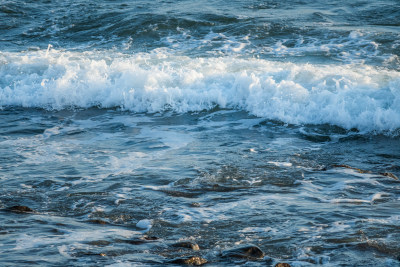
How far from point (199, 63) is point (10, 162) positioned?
5435 millimetres

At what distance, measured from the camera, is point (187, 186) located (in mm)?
5031

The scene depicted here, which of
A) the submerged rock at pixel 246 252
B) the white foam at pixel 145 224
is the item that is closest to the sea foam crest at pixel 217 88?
the white foam at pixel 145 224

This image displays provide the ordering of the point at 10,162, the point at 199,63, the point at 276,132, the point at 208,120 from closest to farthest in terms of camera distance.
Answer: the point at 10,162, the point at 276,132, the point at 208,120, the point at 199,63

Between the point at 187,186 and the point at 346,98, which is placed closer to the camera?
the point at 187,186

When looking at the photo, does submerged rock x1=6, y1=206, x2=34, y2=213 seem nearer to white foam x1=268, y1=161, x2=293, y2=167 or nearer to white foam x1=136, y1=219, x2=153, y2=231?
white foam x1=136, y1=219, x2=153, y2=231

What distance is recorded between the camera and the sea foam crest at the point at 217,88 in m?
7.93

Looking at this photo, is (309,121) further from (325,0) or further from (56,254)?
(325,0)

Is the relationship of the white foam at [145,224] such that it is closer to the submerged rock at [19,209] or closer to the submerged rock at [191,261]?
the submerged rock at [191,261]

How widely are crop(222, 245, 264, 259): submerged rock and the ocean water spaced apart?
0.04 m

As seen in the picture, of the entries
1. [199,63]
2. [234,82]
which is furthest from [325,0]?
[234,82]

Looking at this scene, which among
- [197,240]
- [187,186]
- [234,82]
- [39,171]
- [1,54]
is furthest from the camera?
[1,54]

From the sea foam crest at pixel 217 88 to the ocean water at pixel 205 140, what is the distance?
33 millimetres

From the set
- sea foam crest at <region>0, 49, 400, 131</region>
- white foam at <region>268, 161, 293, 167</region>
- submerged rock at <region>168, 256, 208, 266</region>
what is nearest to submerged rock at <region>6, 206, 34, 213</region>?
submerged rock at <region>168, 256, 208, 266</region>

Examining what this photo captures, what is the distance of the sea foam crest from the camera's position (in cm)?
793
